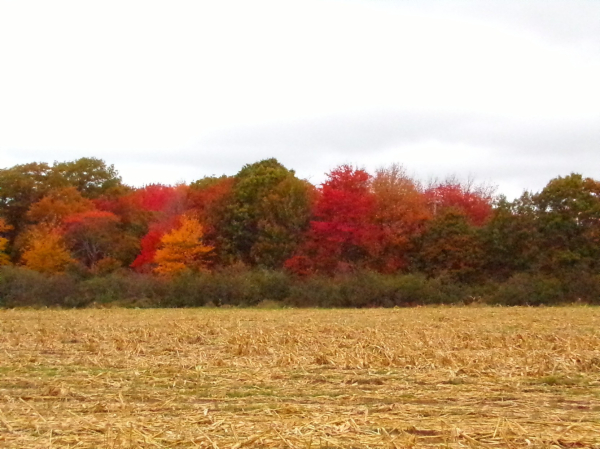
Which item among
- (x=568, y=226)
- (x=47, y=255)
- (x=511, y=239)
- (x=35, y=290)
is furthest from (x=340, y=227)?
(x=47, y=255)

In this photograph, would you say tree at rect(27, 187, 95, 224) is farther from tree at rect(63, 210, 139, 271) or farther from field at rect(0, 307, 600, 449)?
field at rect(0, 307, 600, 449)

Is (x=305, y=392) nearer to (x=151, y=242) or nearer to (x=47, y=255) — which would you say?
(x=151, y=242)

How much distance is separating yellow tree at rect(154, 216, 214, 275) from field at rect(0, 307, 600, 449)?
29.2m

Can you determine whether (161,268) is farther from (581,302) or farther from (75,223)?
(581,302)

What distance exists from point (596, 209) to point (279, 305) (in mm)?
18613

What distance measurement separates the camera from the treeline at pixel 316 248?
38969 mm

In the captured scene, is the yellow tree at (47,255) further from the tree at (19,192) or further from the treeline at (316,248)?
the tree at (19,192)

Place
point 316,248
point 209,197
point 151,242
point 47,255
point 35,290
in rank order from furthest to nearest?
point 209,197 < point 47,255 < point 151,242 < point 316,248 < point 35,290

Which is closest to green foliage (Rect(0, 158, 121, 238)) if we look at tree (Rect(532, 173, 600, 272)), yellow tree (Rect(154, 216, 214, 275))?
yellow tree (Rect(154, 216, 214, 275))

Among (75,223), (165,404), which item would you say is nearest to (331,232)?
(75,223)

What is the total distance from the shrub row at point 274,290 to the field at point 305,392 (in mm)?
24408

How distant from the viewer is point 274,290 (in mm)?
40812

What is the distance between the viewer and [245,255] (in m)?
47.1

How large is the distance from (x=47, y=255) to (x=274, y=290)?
17245 mm
